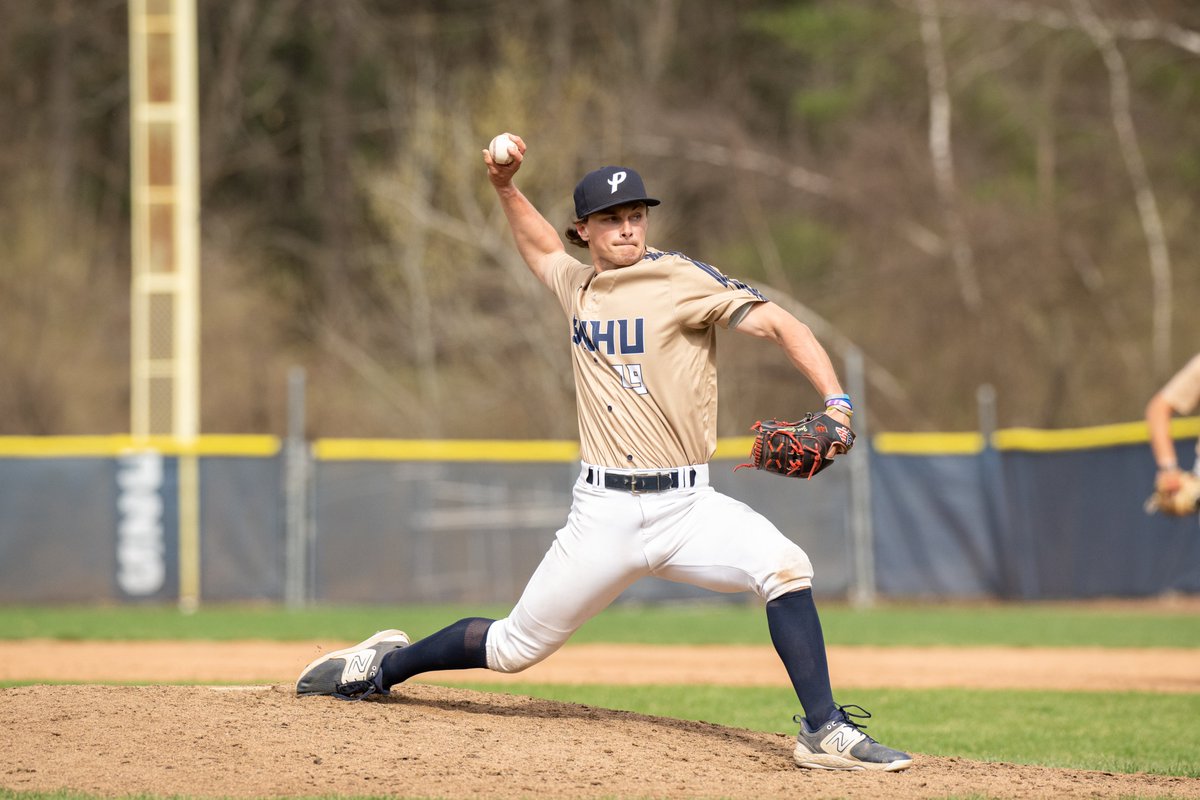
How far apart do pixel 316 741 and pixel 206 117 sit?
27.9 meters

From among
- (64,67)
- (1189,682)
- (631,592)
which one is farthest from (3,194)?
(1189,682)

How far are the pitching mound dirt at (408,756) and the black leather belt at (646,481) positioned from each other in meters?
0.91

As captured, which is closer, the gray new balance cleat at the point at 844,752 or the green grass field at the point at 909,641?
the gray new balance cleat at the point at 844,752

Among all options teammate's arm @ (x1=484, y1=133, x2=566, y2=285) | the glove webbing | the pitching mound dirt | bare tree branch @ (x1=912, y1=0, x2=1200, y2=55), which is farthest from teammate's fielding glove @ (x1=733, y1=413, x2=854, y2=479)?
bare tree branch @ (x1=912, y1=0, x2=1200, y2=55)

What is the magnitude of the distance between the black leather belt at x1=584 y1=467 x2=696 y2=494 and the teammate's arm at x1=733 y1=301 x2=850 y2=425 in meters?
0.53

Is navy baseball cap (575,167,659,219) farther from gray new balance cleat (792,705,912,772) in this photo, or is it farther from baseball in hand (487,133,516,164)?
gray new balance cleat (792,705,912,772)

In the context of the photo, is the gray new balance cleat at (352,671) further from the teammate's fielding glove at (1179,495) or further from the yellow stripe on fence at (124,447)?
the yellow stripe on fence at (124,447)

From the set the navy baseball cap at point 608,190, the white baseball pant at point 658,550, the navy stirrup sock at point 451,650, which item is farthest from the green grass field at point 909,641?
the navy baseball cap at point 608,190

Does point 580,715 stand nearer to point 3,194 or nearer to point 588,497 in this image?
point 588,497

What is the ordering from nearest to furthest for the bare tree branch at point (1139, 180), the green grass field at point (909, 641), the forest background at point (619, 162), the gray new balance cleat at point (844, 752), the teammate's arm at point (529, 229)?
the gray new balance cleat at point (844, 752) → the teammate's arm at point (529, 229) → the green grass field at point (909, 641) → the bare tree branch at point (1139, 180) → the forest background at point (619, 162)

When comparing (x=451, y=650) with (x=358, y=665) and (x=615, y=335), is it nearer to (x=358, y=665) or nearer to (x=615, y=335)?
(x=358, y=665)

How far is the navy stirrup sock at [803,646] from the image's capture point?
510 cm

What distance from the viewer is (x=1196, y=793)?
5004 mm

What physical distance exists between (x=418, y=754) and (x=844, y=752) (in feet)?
4.64
